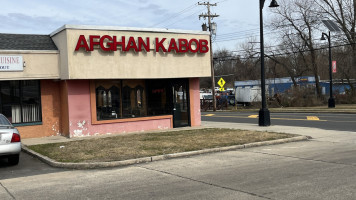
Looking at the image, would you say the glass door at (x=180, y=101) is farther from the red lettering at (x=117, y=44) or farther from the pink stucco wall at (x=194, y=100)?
the red lettering at (x=117, y=44)

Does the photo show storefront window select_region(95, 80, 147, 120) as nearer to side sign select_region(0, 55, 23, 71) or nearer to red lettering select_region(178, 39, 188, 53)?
red lettering select_region(178, 39, 188, 53)

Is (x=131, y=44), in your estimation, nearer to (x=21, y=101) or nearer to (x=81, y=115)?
(x=81, y=115)

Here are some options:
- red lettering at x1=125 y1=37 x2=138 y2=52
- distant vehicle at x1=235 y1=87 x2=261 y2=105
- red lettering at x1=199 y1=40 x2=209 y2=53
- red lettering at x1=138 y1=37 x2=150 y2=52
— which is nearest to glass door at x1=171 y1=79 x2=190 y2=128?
red lettering at x1=199 y1=40 x2=209 y2=53

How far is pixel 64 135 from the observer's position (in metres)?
15.8

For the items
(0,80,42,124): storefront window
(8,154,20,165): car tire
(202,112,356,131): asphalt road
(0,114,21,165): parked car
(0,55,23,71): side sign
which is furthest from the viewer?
(202,112,356,131): asphalt road

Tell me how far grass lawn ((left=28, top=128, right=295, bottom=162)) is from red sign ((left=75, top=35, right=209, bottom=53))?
13.2 feet

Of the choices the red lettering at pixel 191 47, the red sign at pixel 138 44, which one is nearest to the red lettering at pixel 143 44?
the red sign at pixel 138 44

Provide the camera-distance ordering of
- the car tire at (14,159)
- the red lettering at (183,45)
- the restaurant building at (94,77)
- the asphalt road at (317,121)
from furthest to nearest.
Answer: the asphalt road at (317,121) → the red lettering at (183,45) → the restaurant building at (94,77) → the car tire at (14,159)

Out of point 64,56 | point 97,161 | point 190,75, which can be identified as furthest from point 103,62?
point 97,161

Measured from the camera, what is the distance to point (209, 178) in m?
7.50

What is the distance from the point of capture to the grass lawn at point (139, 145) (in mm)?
10227

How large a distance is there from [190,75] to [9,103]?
801 cm

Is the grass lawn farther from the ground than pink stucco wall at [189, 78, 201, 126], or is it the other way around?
pink stucco wall at [189, 78, 201, 126]

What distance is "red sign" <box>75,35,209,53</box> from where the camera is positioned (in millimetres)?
14805
